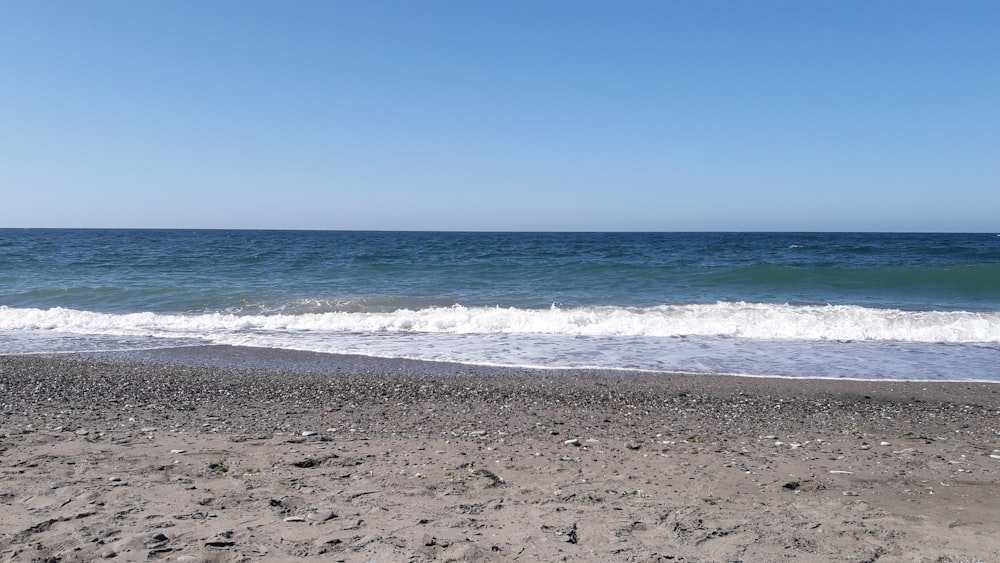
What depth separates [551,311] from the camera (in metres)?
15.8

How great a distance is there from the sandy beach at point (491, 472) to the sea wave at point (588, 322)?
16.1 feet

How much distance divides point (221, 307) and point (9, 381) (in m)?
9.47

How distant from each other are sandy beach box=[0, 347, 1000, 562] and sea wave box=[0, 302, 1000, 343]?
16.1 ft

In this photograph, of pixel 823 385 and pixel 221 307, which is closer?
pixel 823 385

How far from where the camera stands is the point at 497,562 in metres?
3.21

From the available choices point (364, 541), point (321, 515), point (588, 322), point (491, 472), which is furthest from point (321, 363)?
point (364, 541)

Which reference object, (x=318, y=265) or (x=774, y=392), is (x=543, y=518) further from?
(x=318, y=265)

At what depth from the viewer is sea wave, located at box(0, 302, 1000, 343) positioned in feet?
41.5

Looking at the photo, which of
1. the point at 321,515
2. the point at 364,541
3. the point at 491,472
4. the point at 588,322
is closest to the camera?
the point at 364,541

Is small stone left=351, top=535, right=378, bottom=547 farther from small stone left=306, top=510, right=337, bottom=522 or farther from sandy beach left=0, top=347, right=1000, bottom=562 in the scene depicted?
small stone left=306, top=510, right=337, bottom=522

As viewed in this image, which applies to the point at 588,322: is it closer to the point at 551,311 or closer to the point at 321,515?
the point at 551,311

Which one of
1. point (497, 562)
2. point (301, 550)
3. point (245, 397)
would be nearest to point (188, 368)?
point (245, 397)

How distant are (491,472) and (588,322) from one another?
973 centimetres

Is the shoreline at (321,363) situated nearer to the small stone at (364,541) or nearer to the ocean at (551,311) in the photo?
the ocean at (551,311)
